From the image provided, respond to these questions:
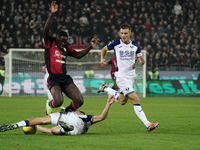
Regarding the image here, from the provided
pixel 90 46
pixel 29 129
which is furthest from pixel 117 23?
pixel 29 129

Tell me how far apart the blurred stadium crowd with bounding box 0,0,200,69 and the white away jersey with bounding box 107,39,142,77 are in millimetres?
12462

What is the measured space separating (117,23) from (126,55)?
15471 mm

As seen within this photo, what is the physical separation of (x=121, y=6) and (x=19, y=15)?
627 cm

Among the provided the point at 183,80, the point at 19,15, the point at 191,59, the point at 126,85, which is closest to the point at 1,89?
the point at 19,15

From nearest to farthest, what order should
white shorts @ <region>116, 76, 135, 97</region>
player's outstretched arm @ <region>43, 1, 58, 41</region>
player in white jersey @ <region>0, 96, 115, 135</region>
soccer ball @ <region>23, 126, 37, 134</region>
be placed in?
player in white jersey @ <region>0, 96, 115, 135</region>
soccer ball @ <region>23, 126, 37, 134</region>
player's outstretched arm @ <region>43, 1, 58, 41</region>
white shorts @ <region>116, 76, 135, 97</region>

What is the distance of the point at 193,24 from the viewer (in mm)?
23375

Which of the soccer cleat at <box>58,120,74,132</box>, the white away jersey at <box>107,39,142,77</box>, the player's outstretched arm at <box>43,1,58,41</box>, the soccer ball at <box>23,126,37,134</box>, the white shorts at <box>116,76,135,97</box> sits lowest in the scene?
the soccer ball at <box>23,126,37,134</box>

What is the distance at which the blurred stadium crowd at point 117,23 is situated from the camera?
21.2 meters

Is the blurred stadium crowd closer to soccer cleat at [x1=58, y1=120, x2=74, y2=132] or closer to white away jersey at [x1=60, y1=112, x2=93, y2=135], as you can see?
white away jersey at [x1=60, y1=112, x2=93, y2=135]

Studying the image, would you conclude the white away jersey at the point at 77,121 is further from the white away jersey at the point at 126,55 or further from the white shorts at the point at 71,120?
the white away jersey at the point at 126,55

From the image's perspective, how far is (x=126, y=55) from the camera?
7664mm

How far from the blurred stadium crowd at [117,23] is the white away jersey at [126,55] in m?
12.5

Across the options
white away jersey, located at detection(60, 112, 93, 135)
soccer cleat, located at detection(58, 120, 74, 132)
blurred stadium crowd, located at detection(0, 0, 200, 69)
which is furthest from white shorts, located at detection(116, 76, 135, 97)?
blurred stadium crowd, located at detection(0, 0, 200, 69)

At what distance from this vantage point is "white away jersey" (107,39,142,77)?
7.66 meters
